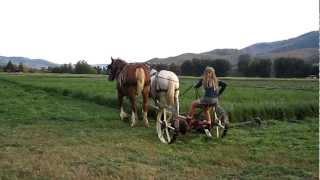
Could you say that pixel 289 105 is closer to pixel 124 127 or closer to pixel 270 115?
pixel 270 115

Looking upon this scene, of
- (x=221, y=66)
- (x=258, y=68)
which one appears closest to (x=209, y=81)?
(x=258, y=68)

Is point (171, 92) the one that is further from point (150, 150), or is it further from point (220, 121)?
point (150, 150)

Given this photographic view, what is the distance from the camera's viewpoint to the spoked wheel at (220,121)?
11188 millimetres

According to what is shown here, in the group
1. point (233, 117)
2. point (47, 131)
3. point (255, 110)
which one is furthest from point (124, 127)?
point (255, 110)

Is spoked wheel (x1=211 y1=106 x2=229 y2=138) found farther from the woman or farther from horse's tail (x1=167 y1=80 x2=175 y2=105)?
horse's tail (x1=167 y1=80 x2=175 y2=105)

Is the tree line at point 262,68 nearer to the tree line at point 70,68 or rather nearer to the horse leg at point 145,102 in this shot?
the tree line at point 70,68

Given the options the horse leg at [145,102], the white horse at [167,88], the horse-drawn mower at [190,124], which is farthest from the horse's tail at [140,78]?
the horse-drawn mower at [190,124]

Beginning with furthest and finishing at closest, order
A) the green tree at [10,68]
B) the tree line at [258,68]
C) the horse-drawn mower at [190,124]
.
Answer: the green tree at [10,68]
the tree line at [258,68]
the horse-drawn mower at [190,124]

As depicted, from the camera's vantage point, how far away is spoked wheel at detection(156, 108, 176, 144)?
11.4 m

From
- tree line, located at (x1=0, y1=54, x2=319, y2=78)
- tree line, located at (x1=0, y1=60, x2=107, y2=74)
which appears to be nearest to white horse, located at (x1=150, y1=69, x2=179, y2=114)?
tree line, located at (x1=0, y1=54, x2=319, y2=78)

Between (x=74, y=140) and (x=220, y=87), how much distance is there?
3.63m

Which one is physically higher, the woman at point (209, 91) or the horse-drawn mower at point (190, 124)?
the woman at point (209, 91)

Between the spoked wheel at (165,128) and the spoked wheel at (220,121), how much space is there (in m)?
1.04

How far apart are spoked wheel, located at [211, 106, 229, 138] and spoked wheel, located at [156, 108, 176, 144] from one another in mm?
1038
